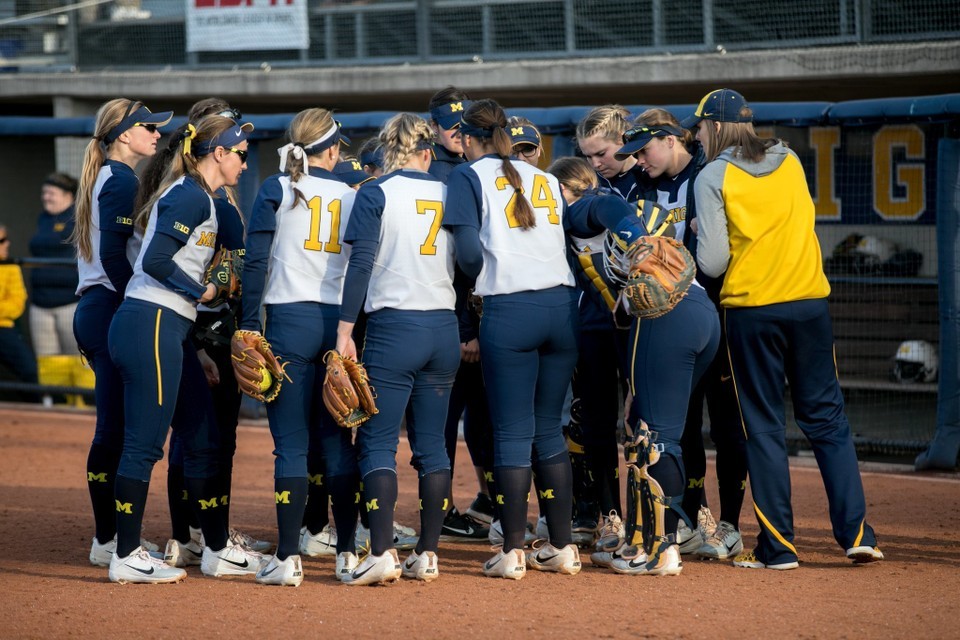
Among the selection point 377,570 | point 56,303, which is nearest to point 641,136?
point 377,570

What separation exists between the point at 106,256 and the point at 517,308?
1.84 m

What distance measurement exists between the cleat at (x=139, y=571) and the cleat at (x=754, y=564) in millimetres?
2437

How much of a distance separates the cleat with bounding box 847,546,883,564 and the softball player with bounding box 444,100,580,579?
1.21 m

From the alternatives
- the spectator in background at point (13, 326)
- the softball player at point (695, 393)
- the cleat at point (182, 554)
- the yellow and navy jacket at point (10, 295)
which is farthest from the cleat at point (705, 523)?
the yellow and navy jacket at point (10, 295)

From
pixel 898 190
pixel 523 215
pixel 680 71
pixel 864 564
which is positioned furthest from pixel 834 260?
pixel 523 215

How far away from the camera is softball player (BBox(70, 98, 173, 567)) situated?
5176mm

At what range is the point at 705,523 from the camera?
559 cm

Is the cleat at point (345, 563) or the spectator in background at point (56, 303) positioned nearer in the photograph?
the cleat at point (345, 563)

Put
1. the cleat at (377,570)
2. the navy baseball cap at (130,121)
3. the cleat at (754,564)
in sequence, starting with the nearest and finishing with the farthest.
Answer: the cleat at (377,570)
the cleat at (754,564)
the navy baseball cap at (130,121)

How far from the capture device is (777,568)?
5.11 meters

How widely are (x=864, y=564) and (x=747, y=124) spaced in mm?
2009

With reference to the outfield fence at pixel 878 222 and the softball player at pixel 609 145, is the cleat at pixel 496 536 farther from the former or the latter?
the outfield fence at pixel 878 222

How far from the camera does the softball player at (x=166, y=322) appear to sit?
4867 millimetres

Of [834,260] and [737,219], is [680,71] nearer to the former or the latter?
[834,260]
